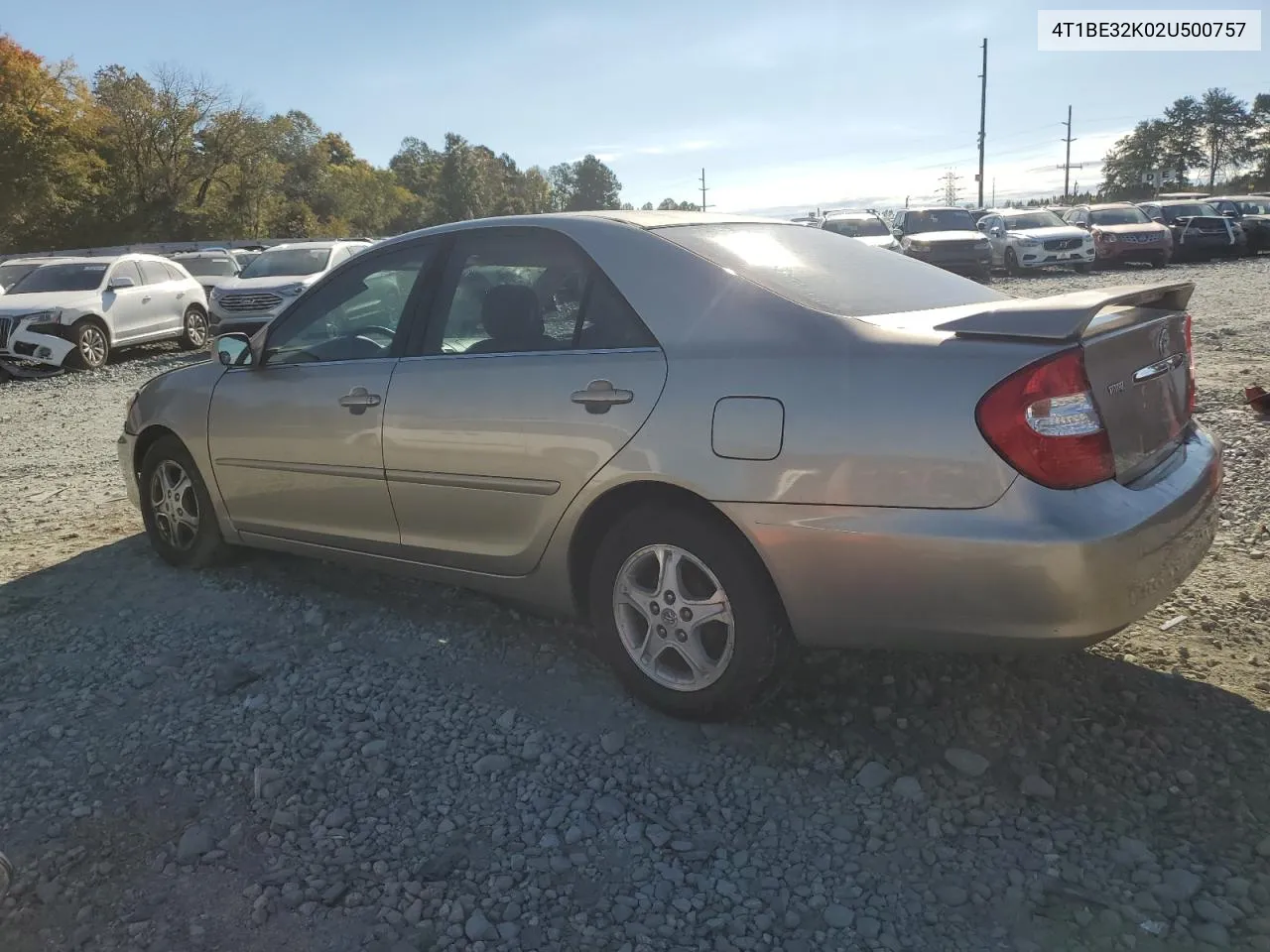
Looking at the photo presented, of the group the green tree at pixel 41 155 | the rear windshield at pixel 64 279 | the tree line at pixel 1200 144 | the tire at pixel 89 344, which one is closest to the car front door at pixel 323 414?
the tire at pixel 89 344

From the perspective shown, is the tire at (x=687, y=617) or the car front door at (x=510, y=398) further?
the car front door at (x=510, y=398)

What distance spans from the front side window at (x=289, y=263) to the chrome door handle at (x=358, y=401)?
12.6 meters

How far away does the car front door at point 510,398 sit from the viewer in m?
3.16

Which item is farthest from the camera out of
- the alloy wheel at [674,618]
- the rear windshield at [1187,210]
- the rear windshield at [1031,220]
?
the rear windshield at [1187,210]

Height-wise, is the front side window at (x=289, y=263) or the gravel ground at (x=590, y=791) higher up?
the front side window at (x=289, y=263)

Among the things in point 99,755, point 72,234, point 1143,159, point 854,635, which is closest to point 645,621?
point 854,635

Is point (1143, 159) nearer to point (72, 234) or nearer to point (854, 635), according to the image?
point (72, 234)

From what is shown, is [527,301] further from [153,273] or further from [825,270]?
[153,273]

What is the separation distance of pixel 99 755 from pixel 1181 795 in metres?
3.17

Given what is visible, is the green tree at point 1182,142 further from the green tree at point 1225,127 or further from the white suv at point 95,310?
the white suv at point 95,310

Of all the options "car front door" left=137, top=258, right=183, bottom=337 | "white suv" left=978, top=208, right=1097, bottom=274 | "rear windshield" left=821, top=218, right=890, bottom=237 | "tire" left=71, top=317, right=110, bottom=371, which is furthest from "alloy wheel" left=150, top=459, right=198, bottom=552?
"white suv" left=978, top=208, right=1097, bottom=274

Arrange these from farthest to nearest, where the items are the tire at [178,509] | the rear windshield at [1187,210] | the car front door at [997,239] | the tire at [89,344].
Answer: the rear windshield at [1187,210]
the car front door at [997,239]
the tire at [89,344]
the tire at [178,509]

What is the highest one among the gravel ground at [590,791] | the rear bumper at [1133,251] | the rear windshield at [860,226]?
the rear windshield at [860,226]

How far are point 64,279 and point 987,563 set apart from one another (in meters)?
15.6
